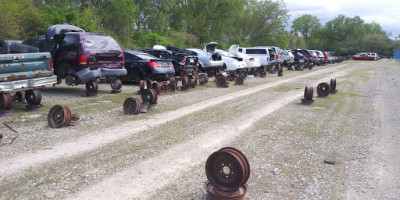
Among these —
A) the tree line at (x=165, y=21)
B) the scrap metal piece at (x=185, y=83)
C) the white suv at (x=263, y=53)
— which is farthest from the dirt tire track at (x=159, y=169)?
the white suv at (x=263, y=53)

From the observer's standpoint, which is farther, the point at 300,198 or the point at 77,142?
the point at 77,142

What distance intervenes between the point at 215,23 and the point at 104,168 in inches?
1689

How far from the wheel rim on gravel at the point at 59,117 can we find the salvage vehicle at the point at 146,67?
20.1 feet

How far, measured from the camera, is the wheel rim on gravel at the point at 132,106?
757 centimetres

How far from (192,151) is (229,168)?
1771 mm

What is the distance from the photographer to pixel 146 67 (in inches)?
487

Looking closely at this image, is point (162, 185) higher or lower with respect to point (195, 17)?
lower

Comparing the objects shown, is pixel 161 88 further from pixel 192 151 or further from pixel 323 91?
pixel 192 151

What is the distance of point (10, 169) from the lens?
416 centimetres

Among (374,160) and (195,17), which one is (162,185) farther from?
(195,17)

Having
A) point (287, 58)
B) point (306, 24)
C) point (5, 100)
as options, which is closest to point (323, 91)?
point (5, 100)

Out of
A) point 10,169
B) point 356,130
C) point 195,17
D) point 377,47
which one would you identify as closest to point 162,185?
point 10,169

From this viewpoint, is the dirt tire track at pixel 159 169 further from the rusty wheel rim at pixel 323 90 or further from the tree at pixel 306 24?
the tree at pixel 306 24

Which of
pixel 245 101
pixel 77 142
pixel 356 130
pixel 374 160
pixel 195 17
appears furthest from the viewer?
pixel 195 17
